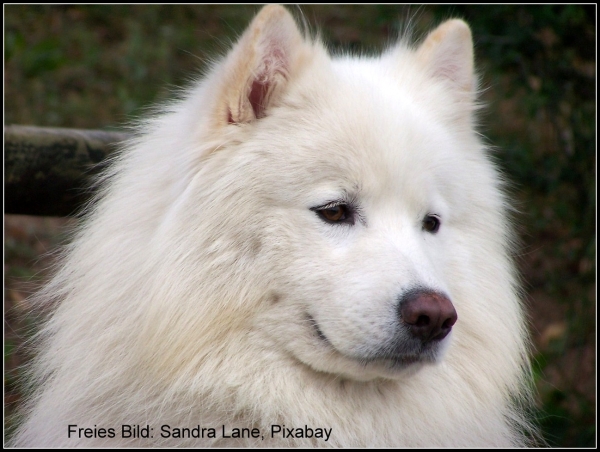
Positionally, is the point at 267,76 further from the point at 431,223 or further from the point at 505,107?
the point at 505,107

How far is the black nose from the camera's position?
2475 millimetres

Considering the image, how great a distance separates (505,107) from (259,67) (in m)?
7.09

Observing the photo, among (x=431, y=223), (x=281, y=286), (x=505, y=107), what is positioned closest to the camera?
(x=281, y=286)

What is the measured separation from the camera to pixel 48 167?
4.20m

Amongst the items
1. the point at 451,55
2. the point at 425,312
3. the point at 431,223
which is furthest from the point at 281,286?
the point at 451,55

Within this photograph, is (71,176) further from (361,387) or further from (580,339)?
(580,339)

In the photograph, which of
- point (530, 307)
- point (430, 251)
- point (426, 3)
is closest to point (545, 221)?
point (530, 307)

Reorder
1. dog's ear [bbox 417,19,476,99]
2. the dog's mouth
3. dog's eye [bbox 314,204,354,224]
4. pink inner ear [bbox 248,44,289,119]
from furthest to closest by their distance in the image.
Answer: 1. dog's ear [bbox 417,19,476,99]
2. pink inner ear [bbox 248,44,289,119]
3. dog's eye [bbox 314,204,354,224]
4. the dog's mouth

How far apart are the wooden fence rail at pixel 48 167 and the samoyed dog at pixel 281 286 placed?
1.26m

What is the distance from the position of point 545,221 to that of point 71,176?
4963 millimetres

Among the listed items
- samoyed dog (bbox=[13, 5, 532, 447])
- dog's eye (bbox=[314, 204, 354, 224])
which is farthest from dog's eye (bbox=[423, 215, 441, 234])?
dog's eye (bbox=[314, 204, 354, 224])

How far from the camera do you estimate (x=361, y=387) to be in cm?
284

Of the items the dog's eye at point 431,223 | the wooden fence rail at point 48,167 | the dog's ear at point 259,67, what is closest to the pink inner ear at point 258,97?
the dog's ear at point 259,67

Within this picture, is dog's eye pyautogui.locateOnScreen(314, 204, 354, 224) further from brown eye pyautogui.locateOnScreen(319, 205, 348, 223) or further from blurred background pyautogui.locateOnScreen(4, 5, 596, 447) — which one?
blurred background pyautogui.locateOnScreen(4, 5, 596, 447)
